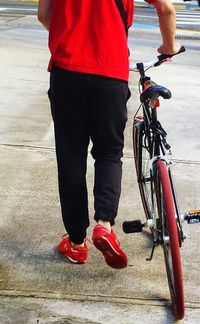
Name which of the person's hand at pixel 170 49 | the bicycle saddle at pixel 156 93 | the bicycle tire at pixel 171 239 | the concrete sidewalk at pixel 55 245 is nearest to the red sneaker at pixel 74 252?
the concrete sidewalk at pixel 55 245

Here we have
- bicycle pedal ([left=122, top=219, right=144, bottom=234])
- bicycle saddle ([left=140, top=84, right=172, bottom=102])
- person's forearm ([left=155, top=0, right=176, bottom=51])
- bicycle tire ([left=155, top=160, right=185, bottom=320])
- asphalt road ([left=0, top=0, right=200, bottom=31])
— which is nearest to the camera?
bicycle tire ([left=155, top=160, right=185, bottom=320])

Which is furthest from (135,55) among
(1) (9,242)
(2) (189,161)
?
(1) (9,242)

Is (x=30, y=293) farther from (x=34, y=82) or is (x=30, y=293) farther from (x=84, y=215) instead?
(x=34, y=82)

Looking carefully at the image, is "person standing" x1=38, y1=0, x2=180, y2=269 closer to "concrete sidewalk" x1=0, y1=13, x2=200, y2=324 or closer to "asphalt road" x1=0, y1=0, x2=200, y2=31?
"concrete sidewalk" x1=0, y1=13, x2=200, y2=324

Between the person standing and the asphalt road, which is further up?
the person standing

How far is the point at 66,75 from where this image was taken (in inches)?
119

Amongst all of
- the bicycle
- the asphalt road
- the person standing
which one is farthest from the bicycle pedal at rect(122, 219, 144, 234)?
the asphalt road

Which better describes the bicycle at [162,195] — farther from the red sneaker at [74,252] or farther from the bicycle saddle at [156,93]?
the red sneaker at [74,252]

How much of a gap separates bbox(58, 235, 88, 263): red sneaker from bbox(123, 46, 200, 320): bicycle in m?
0.29

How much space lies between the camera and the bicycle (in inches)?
110

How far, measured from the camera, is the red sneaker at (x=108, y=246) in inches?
121

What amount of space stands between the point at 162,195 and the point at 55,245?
0.96 metres

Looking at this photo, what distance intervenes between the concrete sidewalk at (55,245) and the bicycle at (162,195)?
0.21 metres

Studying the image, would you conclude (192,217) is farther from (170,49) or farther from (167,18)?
(167,18)
